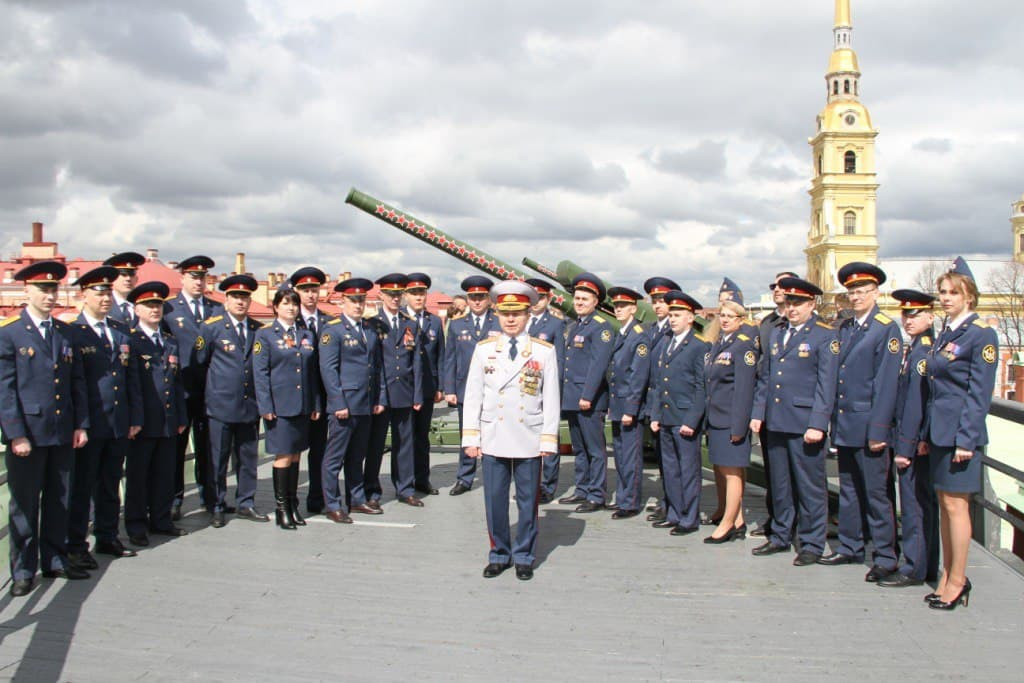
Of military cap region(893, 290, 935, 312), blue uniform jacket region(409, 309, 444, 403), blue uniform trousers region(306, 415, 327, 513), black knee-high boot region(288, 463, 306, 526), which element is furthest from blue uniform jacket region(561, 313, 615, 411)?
military cap region(893, 290, 935, 312)

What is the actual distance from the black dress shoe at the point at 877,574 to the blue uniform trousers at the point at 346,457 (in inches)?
145

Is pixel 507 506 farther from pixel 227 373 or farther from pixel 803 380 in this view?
pixel 227 373

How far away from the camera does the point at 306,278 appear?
21.1 ft

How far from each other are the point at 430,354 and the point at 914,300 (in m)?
4.04

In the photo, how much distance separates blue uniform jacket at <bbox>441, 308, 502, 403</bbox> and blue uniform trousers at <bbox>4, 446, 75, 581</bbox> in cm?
337

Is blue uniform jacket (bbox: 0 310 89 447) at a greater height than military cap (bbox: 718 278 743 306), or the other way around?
military cap (bbox: 718 278 743 306)

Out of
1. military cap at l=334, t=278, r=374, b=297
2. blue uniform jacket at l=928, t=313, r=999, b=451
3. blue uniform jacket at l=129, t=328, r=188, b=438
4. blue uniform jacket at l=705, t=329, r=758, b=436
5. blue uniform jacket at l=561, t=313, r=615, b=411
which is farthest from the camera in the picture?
blue uniform jacket at l=561, t=313, r=615, b=411

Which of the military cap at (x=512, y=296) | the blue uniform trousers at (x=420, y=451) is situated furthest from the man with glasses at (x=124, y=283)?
the military cap at (x=512, y=296)

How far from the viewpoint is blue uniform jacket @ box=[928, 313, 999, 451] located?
13.7 feet

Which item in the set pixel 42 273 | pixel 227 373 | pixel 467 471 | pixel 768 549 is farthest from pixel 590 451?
pixel 42 273

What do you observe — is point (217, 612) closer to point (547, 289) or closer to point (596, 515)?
point (596, 515)

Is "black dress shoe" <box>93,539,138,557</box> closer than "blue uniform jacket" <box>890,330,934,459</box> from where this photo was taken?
No

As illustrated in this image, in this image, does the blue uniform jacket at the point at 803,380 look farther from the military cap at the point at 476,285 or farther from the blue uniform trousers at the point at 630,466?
the military cap at the point at 476,285

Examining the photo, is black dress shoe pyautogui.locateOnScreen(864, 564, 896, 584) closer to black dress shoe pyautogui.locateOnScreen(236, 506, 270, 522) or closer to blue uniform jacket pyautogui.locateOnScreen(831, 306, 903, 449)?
blue uniform jacket pyautogui.locateOnScreen(831, 306, 903, 449)
